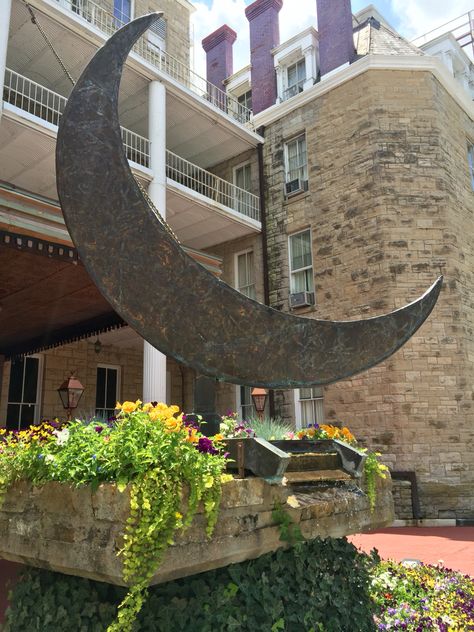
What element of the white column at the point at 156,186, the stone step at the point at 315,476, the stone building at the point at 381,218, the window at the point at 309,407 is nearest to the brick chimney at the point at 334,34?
the stone building at the point at 381,218

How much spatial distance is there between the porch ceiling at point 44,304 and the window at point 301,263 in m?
5.16

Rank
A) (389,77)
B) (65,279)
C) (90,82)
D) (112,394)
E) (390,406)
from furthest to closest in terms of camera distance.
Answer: (112,394) < (389,77) < (390,406) < (65,279) < (90,82)

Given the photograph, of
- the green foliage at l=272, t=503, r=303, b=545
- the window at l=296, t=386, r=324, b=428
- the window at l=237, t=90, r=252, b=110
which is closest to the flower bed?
the green foliage at l=272, t=503, r=303, b=545

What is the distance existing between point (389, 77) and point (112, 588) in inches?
519

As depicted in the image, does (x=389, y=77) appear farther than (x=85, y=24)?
Yes

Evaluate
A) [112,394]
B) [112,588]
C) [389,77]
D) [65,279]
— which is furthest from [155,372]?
[389,77]

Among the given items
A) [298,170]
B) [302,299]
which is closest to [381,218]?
[302,299]

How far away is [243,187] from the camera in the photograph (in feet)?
51.2

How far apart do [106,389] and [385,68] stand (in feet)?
38.2

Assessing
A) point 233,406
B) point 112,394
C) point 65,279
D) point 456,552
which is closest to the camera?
point 456,552

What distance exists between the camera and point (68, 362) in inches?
555

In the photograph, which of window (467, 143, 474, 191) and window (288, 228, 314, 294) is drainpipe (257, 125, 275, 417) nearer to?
window (288, 228, 314, 294)

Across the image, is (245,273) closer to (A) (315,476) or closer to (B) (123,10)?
(B) (123,10)

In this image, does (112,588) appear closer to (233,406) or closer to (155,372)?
(155,372)
